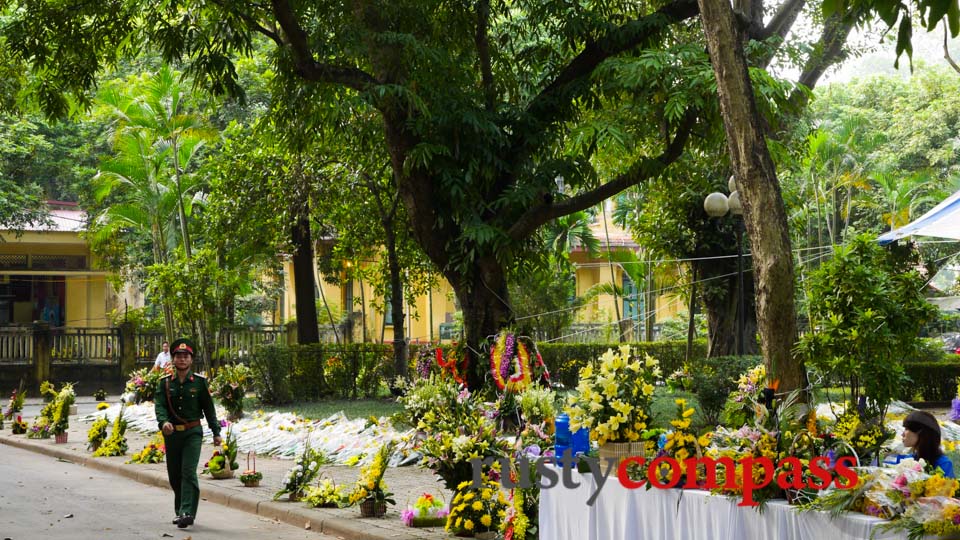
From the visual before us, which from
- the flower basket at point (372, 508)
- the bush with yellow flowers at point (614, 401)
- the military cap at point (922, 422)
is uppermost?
the bush with yellow flowers at point (614, 401)

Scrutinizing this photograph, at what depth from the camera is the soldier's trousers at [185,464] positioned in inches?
436

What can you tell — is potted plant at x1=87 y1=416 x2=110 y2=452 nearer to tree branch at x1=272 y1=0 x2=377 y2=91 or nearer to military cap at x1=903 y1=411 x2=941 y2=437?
tree branch at x1=272 y1=0 x2=377 y2=91

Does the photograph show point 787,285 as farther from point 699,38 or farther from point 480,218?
point 699,38

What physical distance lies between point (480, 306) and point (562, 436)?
30.8 ft

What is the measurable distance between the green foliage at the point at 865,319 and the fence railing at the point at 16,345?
30.8m

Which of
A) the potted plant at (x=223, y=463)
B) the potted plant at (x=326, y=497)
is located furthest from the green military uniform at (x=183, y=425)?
the potted plant at (x=223, y=463)

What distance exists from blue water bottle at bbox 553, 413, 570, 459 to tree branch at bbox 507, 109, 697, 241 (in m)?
8.01

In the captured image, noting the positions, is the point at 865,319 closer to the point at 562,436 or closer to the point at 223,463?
the point at 562,436

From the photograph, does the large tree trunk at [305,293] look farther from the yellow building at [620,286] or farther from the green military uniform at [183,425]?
the green military uniform at [183,425]

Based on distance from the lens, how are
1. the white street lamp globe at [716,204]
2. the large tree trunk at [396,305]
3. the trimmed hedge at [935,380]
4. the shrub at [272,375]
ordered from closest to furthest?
the white street lamp globe at [716,204]
the large tree trunk at [396,305]
the shrub at [272,375]
the trimmed hedge at [935,380]

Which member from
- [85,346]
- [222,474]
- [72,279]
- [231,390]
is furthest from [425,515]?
[72,279]

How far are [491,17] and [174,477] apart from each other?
9.92m

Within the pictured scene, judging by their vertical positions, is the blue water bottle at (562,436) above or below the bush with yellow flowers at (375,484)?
above

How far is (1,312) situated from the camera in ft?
137
